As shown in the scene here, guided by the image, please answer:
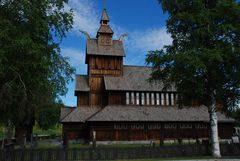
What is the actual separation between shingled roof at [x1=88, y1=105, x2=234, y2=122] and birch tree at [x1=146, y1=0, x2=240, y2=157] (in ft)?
58.3

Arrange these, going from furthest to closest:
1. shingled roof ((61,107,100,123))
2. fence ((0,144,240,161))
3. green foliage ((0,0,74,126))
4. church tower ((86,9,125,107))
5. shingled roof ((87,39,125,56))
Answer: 1. shingled roof ((87,39,125,56))
2. church tower ((86,9,125,107))
3. shingled roof ((61,107,100,123))
4. fence ((0,144,240,161))
5. green foliage ((0,0,74,126))

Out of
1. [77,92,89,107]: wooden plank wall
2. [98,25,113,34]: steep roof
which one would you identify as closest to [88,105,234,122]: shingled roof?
[77,92,89,107]: wooden plank wall

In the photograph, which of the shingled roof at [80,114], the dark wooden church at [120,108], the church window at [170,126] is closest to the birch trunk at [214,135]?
the dark wooden church at [120,108]

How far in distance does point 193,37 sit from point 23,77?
13929 mm

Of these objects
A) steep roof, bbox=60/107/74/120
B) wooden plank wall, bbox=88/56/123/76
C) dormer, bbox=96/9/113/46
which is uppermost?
dormer, bbox=96/9/113/46

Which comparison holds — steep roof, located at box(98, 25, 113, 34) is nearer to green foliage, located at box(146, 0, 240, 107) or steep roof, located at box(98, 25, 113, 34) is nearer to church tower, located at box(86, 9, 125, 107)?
church tower, located at box(86, 9, 125, 107)

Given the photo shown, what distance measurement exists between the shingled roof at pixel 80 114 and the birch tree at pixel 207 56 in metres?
21.4

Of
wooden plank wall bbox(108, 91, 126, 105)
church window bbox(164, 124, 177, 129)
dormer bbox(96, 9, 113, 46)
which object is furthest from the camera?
dormer bbox(96, 9, 113, 46)

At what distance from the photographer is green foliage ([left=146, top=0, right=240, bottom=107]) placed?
81.0 feet

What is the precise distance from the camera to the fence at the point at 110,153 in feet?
73.3

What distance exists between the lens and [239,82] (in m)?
25.1

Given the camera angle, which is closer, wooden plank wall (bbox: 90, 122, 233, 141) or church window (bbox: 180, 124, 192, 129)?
wooden plank wall (bbox: 90, 122, 233, 141)

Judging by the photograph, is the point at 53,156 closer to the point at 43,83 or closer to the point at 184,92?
the point at 43,83

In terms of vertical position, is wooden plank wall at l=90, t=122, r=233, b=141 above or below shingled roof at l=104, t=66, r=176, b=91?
below
